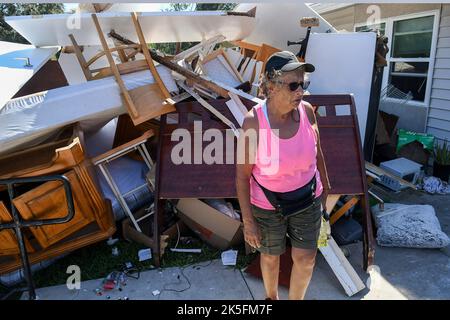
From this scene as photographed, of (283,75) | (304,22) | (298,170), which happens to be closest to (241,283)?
(298,170)

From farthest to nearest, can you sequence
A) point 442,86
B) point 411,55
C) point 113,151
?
point 411,55 < point 442,86 < point 113,151

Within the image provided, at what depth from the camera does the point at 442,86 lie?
5027 mm

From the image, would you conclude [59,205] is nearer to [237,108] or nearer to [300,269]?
[237,108]

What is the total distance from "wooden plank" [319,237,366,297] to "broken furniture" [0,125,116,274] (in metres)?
1.81

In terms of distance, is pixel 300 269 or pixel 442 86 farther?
pixel 442 86

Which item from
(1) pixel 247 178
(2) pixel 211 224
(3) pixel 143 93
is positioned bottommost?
(2) pixel 211 224

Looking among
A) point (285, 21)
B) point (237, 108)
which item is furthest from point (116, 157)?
point (285, 21)

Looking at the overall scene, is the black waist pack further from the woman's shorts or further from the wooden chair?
the wooden chair

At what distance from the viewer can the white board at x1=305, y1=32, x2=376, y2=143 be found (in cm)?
427

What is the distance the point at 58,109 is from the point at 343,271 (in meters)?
2.59

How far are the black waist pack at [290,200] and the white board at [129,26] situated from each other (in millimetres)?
2598

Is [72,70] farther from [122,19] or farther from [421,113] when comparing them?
[421,113]

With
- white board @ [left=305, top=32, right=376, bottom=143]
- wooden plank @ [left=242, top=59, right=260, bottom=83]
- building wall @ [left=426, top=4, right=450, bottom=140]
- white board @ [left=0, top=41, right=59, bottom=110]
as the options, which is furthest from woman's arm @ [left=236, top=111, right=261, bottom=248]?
building wall @ [left=426, top=4, right=450, bottom=140]

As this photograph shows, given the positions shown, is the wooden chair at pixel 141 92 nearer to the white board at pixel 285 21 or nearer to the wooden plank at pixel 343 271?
the wooden plank at pixel 343 271
